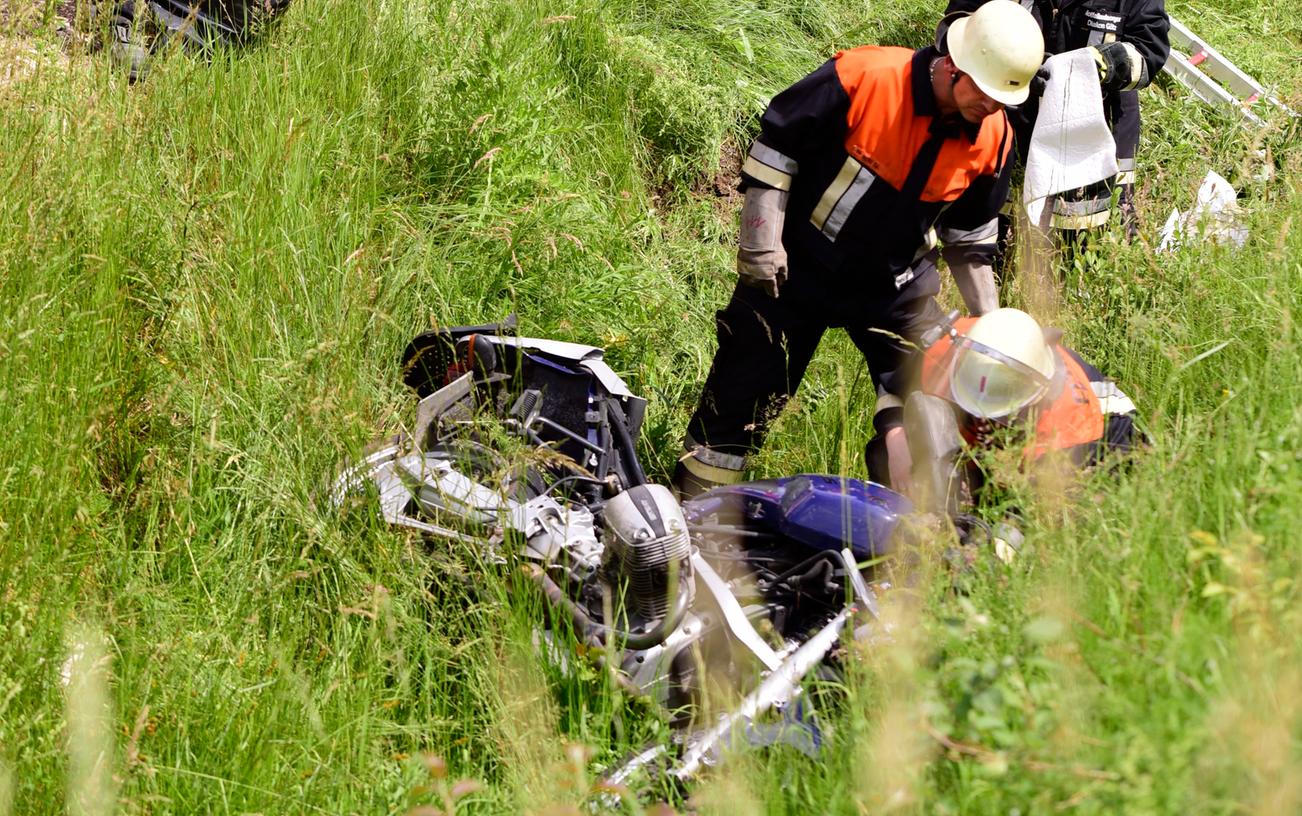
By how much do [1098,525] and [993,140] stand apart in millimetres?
1983

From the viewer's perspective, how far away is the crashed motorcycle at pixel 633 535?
3.10 meters

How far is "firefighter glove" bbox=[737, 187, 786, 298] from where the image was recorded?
4266 mm

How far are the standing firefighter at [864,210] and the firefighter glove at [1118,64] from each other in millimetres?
1053

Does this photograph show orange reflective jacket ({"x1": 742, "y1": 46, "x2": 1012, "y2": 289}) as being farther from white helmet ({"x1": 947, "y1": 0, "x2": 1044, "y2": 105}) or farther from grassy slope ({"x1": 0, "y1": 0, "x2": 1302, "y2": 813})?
grassy slope ({"x1": 0, "y1": 0, "x2": 1302, "y2": 813})

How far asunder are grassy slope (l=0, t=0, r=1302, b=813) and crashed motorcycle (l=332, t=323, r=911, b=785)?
142mm

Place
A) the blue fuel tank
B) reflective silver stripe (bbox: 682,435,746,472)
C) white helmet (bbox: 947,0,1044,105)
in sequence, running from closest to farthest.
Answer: the blue fuel tank < white helmet (bbox: 947,0,1044,105) < reflective silver stripe (bbox: 682,435,746,472)

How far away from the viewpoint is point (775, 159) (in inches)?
167

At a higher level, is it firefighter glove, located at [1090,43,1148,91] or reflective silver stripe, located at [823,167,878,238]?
firefighter glove, located at [1090,43,1148,91]

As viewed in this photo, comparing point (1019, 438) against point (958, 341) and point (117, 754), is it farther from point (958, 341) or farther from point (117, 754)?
point (117, 754)

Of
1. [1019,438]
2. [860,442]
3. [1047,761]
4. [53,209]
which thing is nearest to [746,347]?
[860,442]

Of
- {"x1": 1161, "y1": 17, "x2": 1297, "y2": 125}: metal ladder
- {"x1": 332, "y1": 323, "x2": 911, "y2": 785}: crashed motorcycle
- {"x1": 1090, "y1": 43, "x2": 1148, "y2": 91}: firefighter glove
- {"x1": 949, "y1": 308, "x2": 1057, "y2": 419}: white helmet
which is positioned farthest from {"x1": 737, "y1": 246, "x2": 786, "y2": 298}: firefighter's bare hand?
{"x1": 1161, "y1": 17, "x2": 1297, "y2": 125}: metal ladder

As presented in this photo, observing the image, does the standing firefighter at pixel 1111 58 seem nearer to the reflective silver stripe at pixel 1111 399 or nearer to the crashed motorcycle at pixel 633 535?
the reflective silver stripe at pixel 1111 399

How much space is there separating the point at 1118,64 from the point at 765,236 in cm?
205

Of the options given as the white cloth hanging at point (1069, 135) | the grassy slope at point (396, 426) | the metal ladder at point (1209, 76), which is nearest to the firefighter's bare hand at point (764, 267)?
the grassy slope at point (396, 426)
